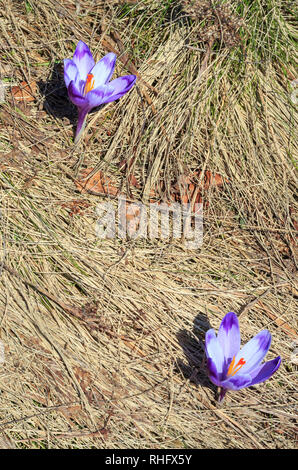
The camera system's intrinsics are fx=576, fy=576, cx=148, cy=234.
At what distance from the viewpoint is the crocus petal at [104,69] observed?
247cm

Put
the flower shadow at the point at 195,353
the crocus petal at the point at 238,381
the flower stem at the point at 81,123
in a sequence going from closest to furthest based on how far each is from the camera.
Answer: the crocus petal at the point at 238,381 → the flower shadow at the point at 195,353 → the flower stem at the point at 81,123

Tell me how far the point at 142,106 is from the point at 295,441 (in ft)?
5.02

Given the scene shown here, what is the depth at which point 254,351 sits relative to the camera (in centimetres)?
207

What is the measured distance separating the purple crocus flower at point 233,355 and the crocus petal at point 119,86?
3.35 feet

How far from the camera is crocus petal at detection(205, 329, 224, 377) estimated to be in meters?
1.99

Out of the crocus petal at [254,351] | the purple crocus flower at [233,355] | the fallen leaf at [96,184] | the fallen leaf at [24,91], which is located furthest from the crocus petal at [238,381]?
the fallen leaf at [24,91]

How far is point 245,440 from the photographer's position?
2002mm

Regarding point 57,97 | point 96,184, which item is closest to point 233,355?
point 96,184

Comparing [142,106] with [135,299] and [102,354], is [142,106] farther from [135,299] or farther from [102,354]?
[102,354]

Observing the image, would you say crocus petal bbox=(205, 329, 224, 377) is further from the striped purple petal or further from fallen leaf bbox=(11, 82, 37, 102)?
fallen leaf bbox=(11, 82, 37, 102)

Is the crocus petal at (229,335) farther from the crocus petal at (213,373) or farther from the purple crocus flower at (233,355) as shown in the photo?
the crocus petal at (213,373)

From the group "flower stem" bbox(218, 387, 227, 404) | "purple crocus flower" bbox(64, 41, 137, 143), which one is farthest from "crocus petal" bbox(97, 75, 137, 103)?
"flower stem" bbox(218, 387, 227, 404)

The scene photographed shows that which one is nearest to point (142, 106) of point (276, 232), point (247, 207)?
point (247, 207)

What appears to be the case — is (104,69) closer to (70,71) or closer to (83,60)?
(83,60)
